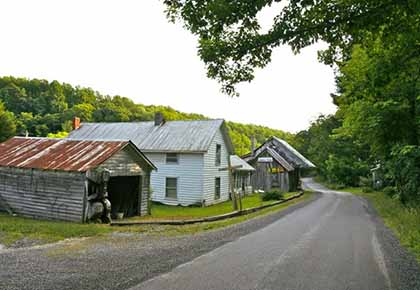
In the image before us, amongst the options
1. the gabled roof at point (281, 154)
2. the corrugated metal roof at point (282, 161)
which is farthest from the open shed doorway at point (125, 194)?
the corrugated metal roof at point (282, 161)

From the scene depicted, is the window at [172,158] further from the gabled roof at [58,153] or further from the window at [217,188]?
the gabled roof at [58,153]

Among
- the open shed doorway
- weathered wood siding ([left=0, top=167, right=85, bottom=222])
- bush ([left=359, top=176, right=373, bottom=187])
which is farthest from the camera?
bush ([left=359, top=176, right=373, bottom=187])

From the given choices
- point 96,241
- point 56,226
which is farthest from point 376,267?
point 56,226

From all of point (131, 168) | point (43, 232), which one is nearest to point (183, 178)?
point (131, 168)

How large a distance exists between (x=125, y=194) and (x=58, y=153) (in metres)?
3.99

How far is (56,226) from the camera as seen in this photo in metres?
13.9

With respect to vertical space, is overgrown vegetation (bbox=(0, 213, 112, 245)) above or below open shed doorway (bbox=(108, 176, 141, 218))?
below

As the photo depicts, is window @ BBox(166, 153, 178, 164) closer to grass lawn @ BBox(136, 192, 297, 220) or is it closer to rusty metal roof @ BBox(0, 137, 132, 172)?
grass lawn @ BBox(136, 192, 297, 220)

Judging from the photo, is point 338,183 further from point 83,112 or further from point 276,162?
point 83,112

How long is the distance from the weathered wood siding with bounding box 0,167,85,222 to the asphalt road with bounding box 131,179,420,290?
25.7 feet

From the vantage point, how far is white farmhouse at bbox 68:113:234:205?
83.8 ft

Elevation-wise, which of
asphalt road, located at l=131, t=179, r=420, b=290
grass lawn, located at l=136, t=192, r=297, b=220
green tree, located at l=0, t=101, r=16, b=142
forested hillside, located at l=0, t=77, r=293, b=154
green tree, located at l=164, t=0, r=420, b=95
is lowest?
grass lawn, located at l=136, t=192, r=297, b=220

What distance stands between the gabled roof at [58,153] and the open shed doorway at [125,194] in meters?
1.74

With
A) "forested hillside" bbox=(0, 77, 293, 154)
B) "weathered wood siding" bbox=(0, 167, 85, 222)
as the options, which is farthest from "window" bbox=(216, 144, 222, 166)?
"forested hillside" bbox=(0, 77, 293, 154)
